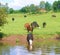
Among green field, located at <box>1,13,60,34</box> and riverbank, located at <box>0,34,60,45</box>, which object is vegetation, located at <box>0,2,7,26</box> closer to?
riverbank, located at <box>0,34,60,45</box>

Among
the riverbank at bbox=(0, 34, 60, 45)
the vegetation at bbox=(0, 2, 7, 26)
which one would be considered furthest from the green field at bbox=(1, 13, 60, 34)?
the vegetation at bbox=(0, 2, 7, 26)

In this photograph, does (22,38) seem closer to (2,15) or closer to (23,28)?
(2,15)

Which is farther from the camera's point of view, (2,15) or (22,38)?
(22,38)

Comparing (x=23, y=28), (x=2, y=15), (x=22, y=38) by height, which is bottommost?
(x=23, y=28)

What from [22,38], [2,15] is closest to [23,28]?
[22,38]

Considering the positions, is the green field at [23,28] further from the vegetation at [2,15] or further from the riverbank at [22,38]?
the vegetation at [2,15]

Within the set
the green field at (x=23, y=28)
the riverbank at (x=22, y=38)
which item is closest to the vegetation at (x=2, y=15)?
the riverbank at (x=22, y=38)

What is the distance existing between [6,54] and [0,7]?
46.1ft

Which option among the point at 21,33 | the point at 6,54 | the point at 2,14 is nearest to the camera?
the point at 6,54

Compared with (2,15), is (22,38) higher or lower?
lower

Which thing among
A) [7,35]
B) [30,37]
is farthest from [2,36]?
[30,37]

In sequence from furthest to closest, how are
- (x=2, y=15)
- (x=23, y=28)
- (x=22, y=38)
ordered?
(x=23, y=28), (x=22, y=38), (x=2, y=15)

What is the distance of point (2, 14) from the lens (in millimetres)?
38688

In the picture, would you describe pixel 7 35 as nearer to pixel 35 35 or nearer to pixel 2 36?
pixel 2 36
